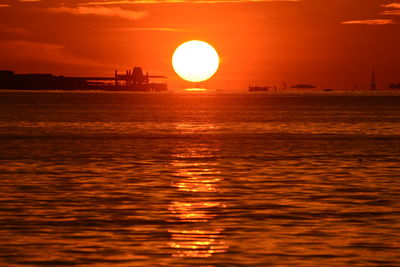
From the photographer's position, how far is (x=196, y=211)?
27047 mm

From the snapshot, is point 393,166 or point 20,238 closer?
point 20,238

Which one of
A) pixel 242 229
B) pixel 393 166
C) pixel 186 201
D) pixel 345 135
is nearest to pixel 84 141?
→ pixel 345 135

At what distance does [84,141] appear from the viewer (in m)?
67.2

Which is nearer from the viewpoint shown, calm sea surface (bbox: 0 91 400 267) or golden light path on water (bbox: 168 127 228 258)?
calm sea surface (bbox: 0 91 400 267)

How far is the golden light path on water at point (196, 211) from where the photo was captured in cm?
2092

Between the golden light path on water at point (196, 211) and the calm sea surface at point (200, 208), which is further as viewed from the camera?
the golden light path on water at point (196, 211)

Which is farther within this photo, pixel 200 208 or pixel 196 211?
A: pixel 200 208

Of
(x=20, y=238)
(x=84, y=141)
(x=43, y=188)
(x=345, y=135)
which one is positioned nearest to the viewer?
(x=20, y=238)

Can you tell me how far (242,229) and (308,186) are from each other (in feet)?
35.9

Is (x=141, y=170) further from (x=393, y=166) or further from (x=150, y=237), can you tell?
(x=150, y=237)

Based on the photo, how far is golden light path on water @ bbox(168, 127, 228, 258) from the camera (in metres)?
20.9

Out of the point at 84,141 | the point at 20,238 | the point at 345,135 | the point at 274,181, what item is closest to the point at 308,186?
the point at 274,181

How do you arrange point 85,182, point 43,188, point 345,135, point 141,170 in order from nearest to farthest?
point 43,188 < point 85,182 < point 141,170 < point 345,135

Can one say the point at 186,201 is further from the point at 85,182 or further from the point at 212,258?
the point at 212,258
